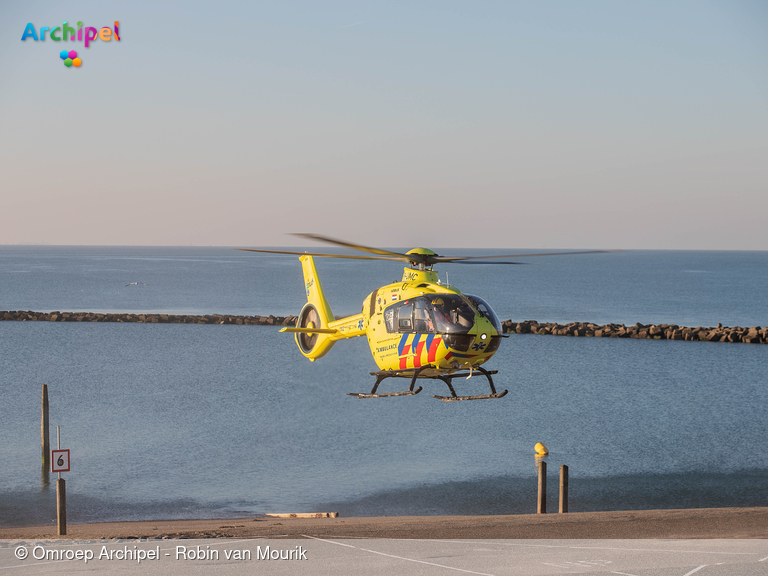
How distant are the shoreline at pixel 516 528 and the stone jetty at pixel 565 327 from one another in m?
64.3

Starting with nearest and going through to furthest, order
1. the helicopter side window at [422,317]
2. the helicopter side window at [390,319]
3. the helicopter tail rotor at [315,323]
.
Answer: the helicopter side window at [422,317], the helicopter side window at [390,319], the helicopter tail rotor at [315,323]

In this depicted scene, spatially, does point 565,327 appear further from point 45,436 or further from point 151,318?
point 45,436

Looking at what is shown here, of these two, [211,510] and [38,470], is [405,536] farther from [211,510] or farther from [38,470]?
[38,470]

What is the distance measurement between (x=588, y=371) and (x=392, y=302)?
48.8 m

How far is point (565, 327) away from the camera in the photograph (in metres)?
89.6

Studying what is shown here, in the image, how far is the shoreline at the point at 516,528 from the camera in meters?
21.0

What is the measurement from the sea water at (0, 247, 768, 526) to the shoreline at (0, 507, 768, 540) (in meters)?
8.41

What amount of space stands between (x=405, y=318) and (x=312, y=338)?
29.6 feet

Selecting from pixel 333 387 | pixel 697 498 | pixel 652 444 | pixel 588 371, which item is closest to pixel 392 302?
pixel 697 498

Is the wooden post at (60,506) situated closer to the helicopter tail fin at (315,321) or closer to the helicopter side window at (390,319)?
the helicopter tail fin at (315,321)

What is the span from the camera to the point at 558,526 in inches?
875
